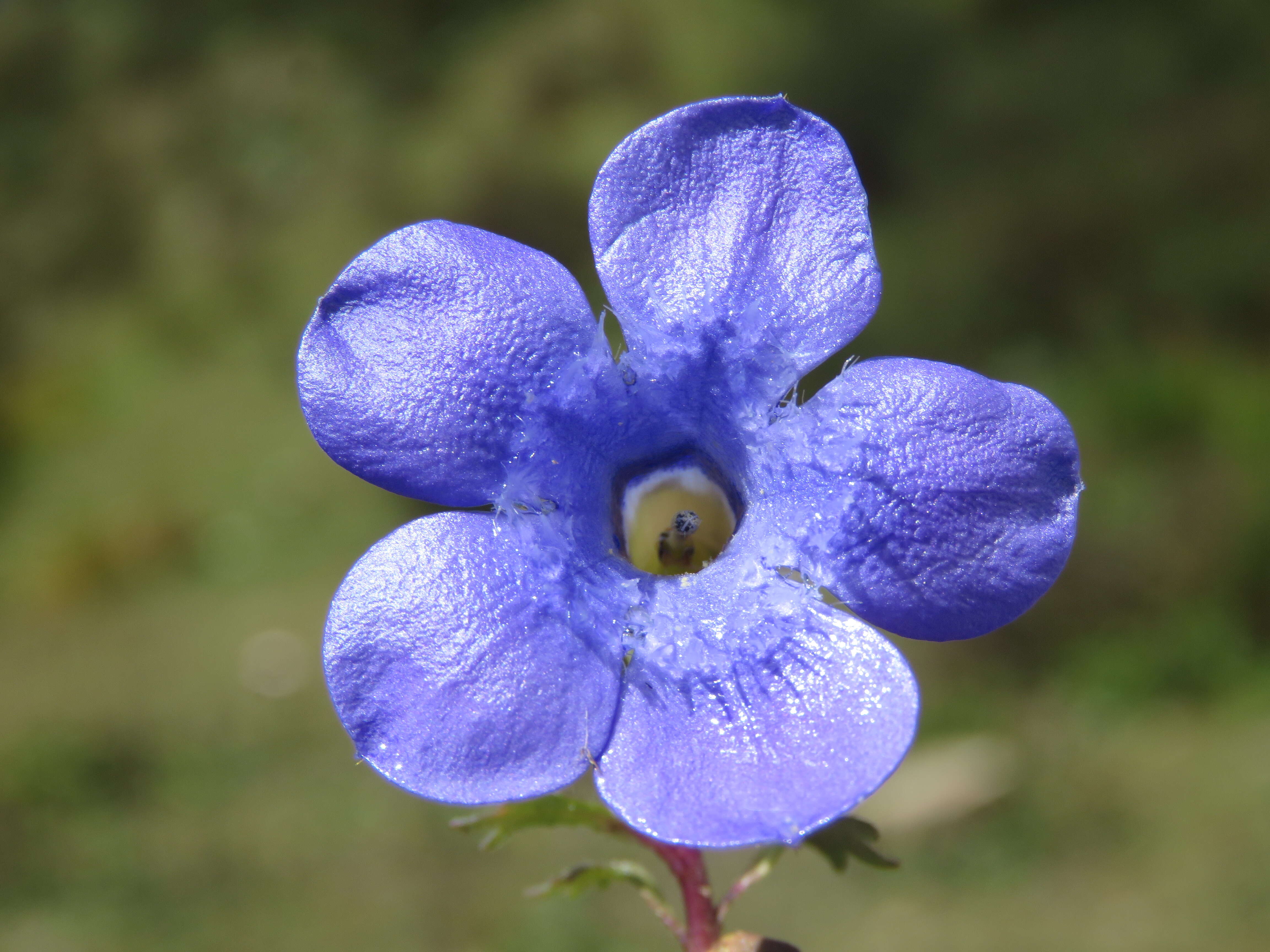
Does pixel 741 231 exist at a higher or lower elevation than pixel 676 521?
higher

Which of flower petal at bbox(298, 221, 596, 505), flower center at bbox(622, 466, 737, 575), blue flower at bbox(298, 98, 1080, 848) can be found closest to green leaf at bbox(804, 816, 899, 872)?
blue flower at bbox(298, 98, 1080, 848)

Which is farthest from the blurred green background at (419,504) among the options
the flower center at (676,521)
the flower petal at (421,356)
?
the flower petal at (421,356)

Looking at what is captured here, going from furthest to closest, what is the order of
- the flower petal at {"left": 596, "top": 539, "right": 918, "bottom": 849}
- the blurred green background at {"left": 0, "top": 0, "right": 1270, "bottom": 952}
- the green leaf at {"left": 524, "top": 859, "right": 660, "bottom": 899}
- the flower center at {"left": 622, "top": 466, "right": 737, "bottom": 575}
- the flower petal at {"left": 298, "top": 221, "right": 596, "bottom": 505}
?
the blurred green background at {"left": 0, "top": 0, "right": 1270, "bottom": 952}, the flower center at {"left": 622, "top": 466, "right": 737, "bottom": 575}, the green leaf at {"left": 524, "top": 859, "right": 660, "bottom": 899}, the flower petal at {"left": 298, "top": 221, "right": 596, "bottom": 505}, the flower petal at {"left": 596, "top": 539, "right": 918, "bottom": 849}

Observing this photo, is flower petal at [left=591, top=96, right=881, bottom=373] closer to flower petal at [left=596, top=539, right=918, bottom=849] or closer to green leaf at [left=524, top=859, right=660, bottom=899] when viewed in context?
flower petal at [left=596, top=539, right=918, bottom=849]

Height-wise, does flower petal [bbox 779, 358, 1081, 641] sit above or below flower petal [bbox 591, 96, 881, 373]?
below

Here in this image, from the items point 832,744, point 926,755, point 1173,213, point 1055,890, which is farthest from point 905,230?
point 832,744

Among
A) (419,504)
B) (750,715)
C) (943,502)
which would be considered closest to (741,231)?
(943,502)

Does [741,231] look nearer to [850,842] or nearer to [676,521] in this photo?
[676,521]
